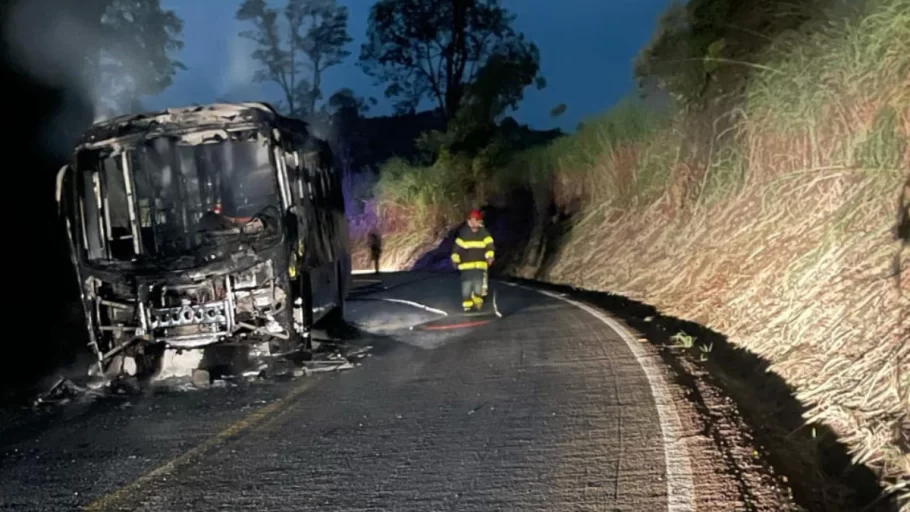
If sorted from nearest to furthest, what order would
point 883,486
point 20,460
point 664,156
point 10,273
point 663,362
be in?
point 883,486, point 20,460, point 663,362, point 10,273, point 664,156

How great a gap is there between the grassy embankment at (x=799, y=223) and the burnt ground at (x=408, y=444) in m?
1.13

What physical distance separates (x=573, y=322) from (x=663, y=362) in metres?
3.54

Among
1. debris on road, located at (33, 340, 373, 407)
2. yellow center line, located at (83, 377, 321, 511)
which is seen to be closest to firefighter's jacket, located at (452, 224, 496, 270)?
debris on road, located at (33, 340, 373, 407)

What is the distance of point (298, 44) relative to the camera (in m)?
58.5

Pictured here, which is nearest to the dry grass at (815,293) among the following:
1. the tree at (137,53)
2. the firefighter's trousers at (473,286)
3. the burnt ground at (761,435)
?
the burnt ground at (761,435)

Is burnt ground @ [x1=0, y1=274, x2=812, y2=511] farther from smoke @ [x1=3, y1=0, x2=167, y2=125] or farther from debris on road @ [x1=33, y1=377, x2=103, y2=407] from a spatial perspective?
smoke @ [x1=3, y1=0, x2=167, y2=125]

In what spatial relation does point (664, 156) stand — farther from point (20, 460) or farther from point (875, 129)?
point (20, 460)

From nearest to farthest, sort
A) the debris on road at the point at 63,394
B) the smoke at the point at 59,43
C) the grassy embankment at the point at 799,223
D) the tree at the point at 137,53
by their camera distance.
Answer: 1. the grassy embankment at the point at 799,223
2. the debris on road at the point at 63,394
3. the smoke at the point at 59,43
4. the tree at the point at 137,53

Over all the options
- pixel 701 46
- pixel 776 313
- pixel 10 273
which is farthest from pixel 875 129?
pixel 10 273

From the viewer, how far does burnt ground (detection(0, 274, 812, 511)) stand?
5.18 meters

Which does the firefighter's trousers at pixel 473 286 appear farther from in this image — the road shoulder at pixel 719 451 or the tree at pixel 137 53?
the tree at pixel 137 53

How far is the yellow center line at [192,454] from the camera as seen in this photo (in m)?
5.47

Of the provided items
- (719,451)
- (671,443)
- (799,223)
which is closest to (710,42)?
(799,223)

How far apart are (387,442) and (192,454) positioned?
137cm
